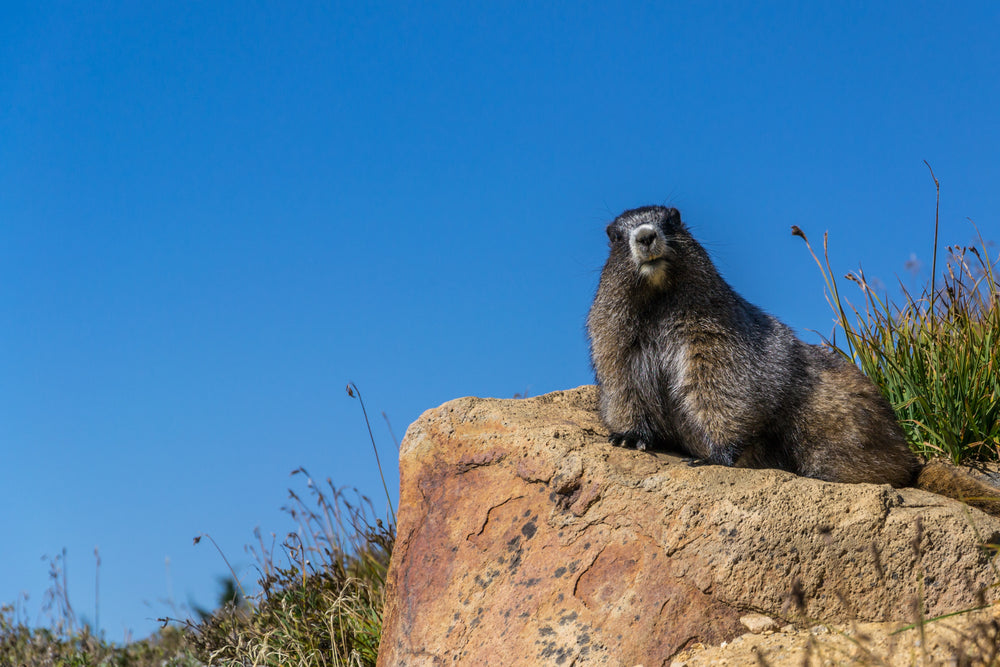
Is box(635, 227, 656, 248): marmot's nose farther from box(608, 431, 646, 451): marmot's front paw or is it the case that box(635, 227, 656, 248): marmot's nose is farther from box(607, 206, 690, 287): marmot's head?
box(608, 431, 646, 451): marmot's front paw

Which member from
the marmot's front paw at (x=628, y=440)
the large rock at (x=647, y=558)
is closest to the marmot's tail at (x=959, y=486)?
the large rock at (x=647, y=558)

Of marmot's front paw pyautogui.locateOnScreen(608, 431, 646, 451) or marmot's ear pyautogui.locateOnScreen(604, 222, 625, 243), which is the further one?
marmot's ear pyautogui.locateOnScreen(604, 222, 625, 243)

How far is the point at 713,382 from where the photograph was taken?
5164 millimetres

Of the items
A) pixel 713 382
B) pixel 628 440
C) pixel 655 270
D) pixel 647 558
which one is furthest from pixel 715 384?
pixel 647 558

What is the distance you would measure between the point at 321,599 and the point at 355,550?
45cm

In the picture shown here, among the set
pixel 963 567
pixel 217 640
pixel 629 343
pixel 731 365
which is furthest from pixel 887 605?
pixel 217 640

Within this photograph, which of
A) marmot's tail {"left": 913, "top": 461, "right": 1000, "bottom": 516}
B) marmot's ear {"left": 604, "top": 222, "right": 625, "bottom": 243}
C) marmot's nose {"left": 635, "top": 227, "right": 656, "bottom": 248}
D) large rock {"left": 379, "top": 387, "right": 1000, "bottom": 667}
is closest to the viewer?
large rock {"left": 379, "top": 387, "right": 1000, "bottom": 667}

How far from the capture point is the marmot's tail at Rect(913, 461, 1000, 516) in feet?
16.7

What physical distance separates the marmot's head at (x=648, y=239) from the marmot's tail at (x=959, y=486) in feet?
7.18

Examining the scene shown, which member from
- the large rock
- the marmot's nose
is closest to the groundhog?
the marmot's nose

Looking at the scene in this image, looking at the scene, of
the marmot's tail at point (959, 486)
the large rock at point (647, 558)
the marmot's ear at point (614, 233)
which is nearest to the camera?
→ the large rock at point (647, 558)

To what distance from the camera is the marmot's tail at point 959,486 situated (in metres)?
5.10

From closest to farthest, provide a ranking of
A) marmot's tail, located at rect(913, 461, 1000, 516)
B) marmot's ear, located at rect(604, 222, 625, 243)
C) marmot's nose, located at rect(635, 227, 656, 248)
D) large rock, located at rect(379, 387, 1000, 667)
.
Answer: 1. large rock, located at rect(379, 387, 1000, 667)
2. marmot's tail, located at rect(913, 461, 1000, 516)
3. marmot's nose, located at rect(635, 227, 656, 248)
4. marmot's ear, located at rect(604, 222, 625, 243)

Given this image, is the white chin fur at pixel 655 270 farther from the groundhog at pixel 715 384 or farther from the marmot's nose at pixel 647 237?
the marmot's nose at pixel 647 237
